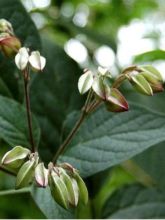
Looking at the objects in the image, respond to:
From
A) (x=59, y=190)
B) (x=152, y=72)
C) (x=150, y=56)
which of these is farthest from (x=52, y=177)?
(x=150, y=56)

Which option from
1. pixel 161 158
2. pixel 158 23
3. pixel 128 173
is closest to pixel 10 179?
pixel 128 173

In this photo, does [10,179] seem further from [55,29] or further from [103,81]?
[103,81]

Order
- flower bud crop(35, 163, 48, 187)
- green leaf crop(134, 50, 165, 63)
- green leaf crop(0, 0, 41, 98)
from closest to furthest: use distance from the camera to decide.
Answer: flower bud crop(35, 163, 48, 187)
green leaf crop(0, 0, 41, 98)
green leaf crop(134, 50, 165, 63)

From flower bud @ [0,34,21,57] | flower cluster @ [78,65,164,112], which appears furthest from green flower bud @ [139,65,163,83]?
flower bud @ [0,34,21,57]

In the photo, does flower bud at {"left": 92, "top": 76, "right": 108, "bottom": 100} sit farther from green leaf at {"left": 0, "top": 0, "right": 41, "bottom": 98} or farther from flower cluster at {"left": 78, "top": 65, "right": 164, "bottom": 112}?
green leaf at {"left": 0, "top": 0, "right": 41, "bottom": 98}

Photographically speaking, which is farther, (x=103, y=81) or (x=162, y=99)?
(x=162, y=99)

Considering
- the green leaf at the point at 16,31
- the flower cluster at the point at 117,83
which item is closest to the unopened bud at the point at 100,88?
Result: the flower cluster at the point at 117,83

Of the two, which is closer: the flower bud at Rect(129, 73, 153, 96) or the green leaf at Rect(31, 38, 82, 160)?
the flower bud at Rect(129, 73, 153, 96)
